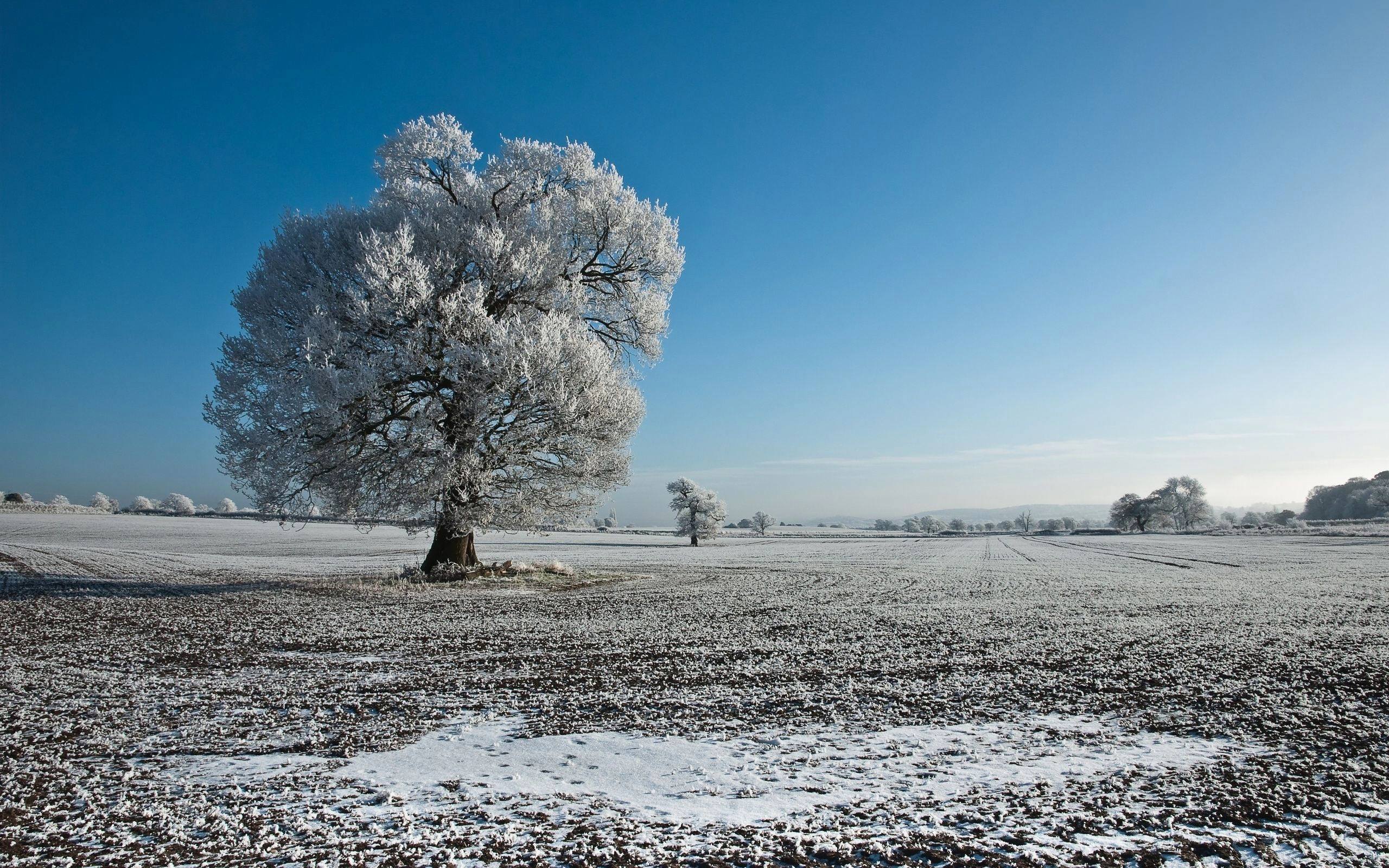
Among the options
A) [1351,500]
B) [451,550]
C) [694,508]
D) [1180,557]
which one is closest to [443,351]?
[451,550]

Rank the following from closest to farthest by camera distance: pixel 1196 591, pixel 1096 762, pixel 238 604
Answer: pixel 1096 762, pixel 238 604, pixel 1196 591

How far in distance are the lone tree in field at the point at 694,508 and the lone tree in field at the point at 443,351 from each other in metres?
44.8

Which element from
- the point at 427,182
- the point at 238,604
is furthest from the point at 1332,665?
the point at 427,182

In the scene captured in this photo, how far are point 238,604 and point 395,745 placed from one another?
9791 millimetres

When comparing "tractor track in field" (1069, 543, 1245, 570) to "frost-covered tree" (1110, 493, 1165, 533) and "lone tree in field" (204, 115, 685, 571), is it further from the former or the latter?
"frost-covered tree" (1110, 493, 1165, 533)

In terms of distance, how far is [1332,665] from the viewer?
20.8 feet

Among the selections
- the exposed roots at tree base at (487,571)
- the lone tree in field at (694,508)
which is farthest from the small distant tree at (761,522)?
the exposed roots at tree base at (487,571)

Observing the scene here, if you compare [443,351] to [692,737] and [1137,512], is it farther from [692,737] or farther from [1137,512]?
[1137,512]

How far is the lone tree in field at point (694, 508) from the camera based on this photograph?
61.5 meters

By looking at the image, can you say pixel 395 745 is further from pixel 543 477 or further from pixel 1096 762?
pixel 543 477

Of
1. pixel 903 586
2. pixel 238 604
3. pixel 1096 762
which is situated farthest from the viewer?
pixel 903 586

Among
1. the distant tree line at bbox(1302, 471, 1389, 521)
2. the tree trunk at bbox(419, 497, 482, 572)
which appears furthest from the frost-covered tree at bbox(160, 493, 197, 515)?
the distant tree line at bbox(1302, 471, 1389, 521)

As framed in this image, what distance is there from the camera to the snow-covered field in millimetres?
2922

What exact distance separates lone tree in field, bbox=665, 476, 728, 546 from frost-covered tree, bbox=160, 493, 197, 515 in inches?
3615
